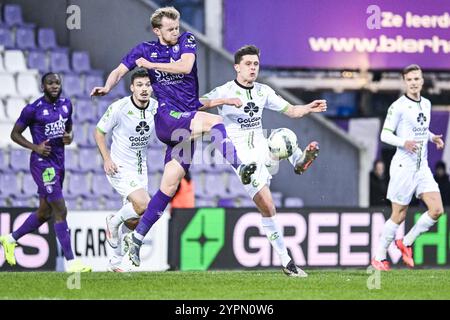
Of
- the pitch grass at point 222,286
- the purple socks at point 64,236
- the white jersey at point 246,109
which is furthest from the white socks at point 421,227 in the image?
the purple socks at point 64,236

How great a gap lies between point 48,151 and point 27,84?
18.7 feet

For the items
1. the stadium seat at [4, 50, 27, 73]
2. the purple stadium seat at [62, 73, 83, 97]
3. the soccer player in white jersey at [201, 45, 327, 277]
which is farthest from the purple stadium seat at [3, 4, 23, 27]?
the soccer player in white jersey at [201, 45, 327, 277]

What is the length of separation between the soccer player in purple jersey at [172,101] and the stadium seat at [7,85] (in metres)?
7.66

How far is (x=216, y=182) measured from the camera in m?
19.8

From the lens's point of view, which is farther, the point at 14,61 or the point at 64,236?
the point at 14,61

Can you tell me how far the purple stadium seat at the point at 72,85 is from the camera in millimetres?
19516

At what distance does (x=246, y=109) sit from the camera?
12.9 m

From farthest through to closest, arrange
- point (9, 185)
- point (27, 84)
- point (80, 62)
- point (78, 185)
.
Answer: point (80, 62) → point (27, 84) → point (78, 185) → point (9, 185)

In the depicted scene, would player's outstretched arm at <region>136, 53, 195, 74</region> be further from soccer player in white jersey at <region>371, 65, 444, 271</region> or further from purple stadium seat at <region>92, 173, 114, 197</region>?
purple stadium seat at <region>92, 173, 114, 197</region>

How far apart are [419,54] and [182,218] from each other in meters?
5.63

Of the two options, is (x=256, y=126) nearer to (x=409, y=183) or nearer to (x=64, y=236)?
(x=409, y=183)

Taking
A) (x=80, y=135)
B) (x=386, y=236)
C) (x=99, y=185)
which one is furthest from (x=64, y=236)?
(x=80, y=135)
